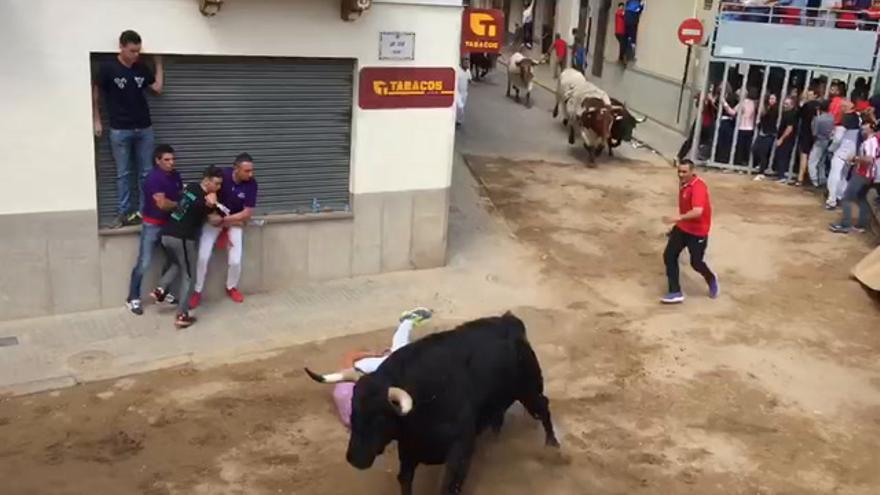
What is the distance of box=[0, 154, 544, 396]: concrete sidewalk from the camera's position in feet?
27.5

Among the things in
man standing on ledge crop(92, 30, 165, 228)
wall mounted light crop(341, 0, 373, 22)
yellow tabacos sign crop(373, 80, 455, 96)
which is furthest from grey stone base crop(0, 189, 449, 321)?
wall mounted light crop(341, 0, 373, 22)

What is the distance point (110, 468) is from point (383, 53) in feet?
17.9

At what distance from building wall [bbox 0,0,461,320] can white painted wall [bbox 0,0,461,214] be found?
0.04ft

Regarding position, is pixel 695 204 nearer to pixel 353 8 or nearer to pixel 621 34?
pixel 353 8

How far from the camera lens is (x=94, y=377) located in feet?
26.7

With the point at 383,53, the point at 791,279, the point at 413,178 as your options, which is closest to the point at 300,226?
the point at 413,178

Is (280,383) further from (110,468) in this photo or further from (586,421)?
(586,421)

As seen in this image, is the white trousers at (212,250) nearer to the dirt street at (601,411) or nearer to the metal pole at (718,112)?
the dirt street at (601,411)

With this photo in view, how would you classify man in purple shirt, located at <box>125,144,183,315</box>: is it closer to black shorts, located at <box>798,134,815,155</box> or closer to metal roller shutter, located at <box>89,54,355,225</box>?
metal roller shutter, located at <box>89,54,355,225</box>

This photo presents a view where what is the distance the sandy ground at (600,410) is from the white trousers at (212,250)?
1407 millimetres

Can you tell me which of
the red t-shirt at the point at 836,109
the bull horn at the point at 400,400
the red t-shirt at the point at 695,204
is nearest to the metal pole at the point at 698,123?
the red t-shirt at the point at 836,109

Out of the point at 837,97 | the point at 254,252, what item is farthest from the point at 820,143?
the point at 254,252

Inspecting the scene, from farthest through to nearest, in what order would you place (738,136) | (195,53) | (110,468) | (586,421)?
(738,136) → (195,53) → (586,421) → (110,468)

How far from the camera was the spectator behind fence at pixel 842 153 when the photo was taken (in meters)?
14.4
